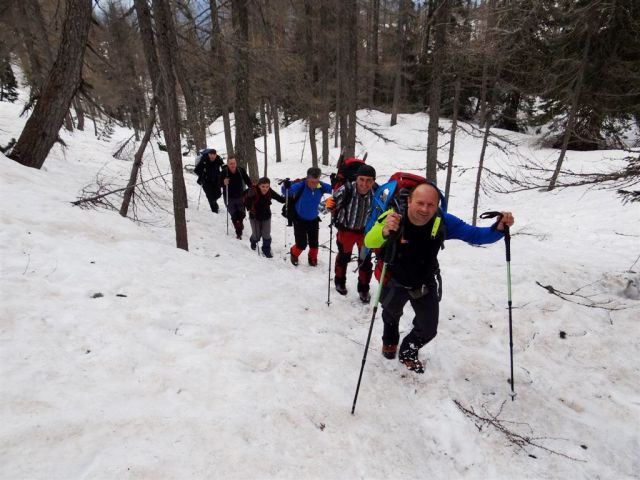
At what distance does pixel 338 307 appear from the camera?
18.9ft

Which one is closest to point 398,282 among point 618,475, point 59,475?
point 618,475

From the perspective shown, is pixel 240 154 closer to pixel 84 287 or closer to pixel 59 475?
pixel 84 287

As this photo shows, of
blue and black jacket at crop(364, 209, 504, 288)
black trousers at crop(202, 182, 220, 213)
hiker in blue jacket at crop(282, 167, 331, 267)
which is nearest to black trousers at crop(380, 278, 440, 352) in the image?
blue and black jacket at crop(364, 209, 504, 288)

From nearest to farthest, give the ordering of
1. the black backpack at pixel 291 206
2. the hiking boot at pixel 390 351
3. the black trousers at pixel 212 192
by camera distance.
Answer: the hiking boot at pixel 390 351, the black backpack at pixel 291 206, the black trousers at pixel 212 192

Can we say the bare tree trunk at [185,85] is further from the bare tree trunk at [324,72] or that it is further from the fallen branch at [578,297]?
the bare tree trunk at [324,72]

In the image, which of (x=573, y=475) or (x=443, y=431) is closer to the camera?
(x=573, y=475)

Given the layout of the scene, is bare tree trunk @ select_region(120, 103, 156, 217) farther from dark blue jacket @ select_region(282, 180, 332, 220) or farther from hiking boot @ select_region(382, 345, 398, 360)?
hiking boot @ select_region(382, 345, 398, 360)

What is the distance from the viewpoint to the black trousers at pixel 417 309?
3.83 metres

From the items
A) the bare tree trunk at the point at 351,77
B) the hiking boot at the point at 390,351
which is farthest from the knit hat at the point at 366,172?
the bare tree trunk at the point at 351,77

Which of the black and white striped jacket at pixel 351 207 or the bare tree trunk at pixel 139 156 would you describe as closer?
the black and white striped jacket at pixel 351 207

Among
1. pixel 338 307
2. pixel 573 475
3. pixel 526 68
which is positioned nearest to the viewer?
pixel 573 475

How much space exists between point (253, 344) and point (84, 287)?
2078mm

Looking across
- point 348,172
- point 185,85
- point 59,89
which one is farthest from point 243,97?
point 348,172

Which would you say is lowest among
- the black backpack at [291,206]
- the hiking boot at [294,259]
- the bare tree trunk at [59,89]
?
the hiking boot at [294,259]
